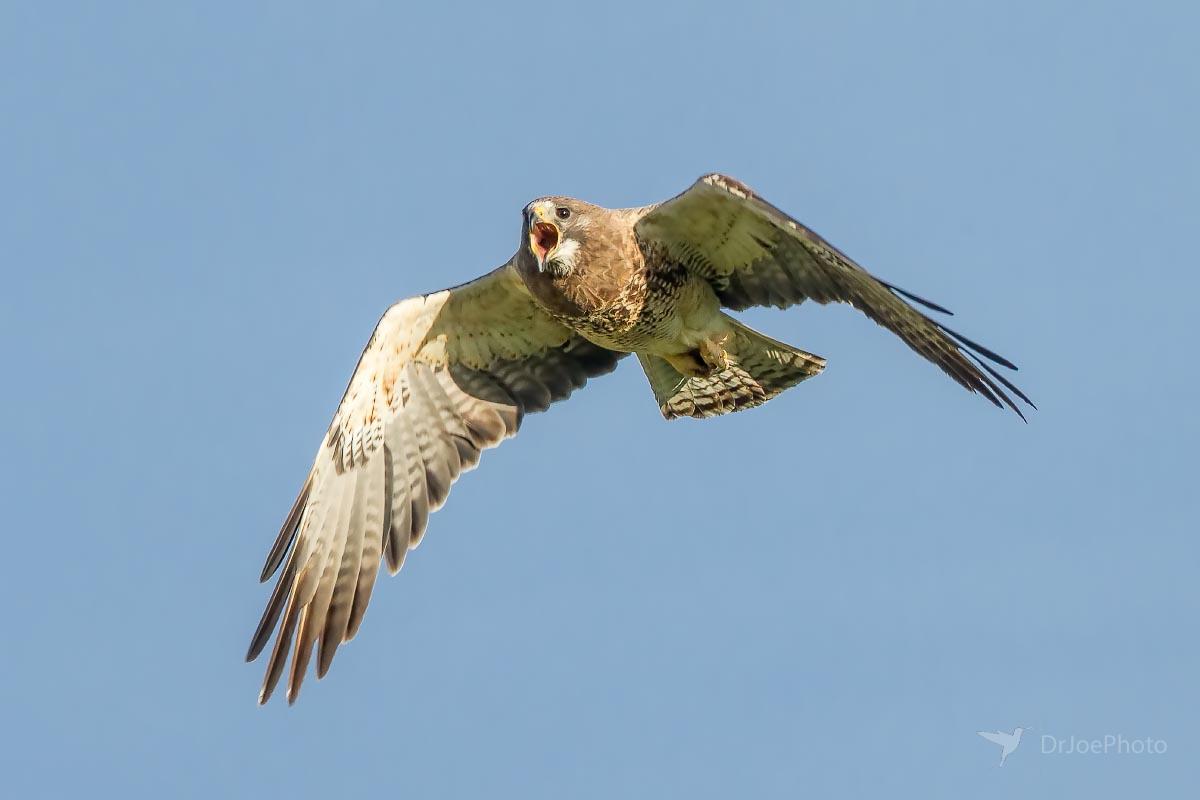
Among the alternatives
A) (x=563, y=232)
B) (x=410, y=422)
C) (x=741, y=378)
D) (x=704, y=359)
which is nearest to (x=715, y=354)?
(x=704, y=359)

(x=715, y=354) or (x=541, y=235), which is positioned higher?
(x=541, y=235)

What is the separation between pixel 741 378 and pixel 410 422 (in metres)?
2.16

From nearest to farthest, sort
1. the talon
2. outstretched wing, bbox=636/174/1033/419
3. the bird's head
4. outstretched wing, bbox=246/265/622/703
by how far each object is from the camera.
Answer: outstretched wing, bbox=636/174/1033/419 < the bird's head < the talon < outstretched wing, bbox=246/265/622/703

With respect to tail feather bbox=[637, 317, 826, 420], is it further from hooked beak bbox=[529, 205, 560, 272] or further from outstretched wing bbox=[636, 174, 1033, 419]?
hooked beak bbox=[529, 205, 560, 272]

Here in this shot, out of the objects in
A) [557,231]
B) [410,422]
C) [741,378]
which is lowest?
[410,422]

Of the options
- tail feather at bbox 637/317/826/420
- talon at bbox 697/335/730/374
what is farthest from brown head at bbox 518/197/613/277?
tail feather at bbox 637/317/826/420

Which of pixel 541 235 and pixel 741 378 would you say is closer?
pixel 541 235

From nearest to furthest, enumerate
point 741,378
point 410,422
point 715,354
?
1. point 715,354
2. point 741,378
3. point 410,422

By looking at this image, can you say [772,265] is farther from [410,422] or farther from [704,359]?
[410,422]

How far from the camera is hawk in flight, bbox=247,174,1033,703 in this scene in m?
10.1

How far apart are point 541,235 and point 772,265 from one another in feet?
4.45

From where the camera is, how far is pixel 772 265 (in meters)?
10.3

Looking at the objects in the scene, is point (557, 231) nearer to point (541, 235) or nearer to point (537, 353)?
point (541, 235)

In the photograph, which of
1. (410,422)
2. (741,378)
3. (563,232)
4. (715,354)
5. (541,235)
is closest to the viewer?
(563,232)
